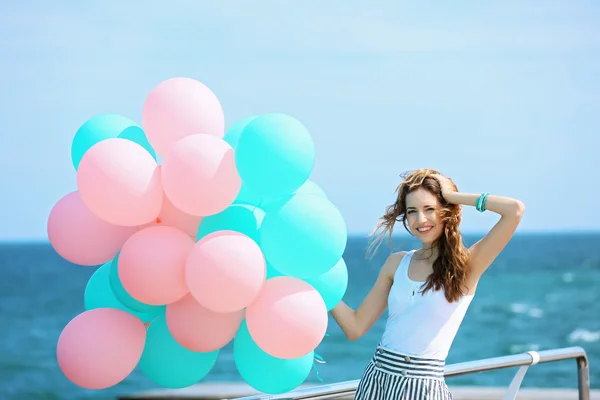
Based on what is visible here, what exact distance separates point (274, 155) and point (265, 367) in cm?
72

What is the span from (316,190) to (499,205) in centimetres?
63

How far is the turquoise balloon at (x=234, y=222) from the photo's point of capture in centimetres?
264

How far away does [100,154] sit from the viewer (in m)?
2.53

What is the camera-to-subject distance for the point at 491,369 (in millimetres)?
3322

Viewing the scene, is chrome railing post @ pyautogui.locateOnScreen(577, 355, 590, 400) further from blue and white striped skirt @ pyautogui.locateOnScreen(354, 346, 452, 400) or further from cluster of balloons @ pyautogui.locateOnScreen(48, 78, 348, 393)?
cluster of balloons @ pyautogui.locateOnScreen(48, 78, 348, 393)

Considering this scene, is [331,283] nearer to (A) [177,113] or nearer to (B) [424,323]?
(B) [424,323]

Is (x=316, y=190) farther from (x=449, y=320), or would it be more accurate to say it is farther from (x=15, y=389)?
(x=15, y=389)

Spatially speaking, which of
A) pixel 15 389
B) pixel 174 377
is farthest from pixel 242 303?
pixel 15 389

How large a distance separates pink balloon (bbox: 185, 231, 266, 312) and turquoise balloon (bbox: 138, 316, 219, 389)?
330 millimetres

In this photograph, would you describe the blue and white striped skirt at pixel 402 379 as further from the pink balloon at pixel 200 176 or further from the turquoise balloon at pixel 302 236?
the pink balloon at pixel 200 176

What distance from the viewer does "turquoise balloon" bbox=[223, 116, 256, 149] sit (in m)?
2.83

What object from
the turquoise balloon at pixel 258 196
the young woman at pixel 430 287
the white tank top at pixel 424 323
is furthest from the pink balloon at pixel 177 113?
the white tank top at pixel 424 323

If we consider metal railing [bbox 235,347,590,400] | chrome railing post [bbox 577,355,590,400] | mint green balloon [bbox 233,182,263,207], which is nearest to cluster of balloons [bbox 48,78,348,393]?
mint green balloon [bbox 233,182,263,207]

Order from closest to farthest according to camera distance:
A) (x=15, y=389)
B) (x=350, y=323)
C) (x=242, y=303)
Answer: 1. (x=242, y=303)
2. (x=350, y=323)
3. (x=15, y=389)
